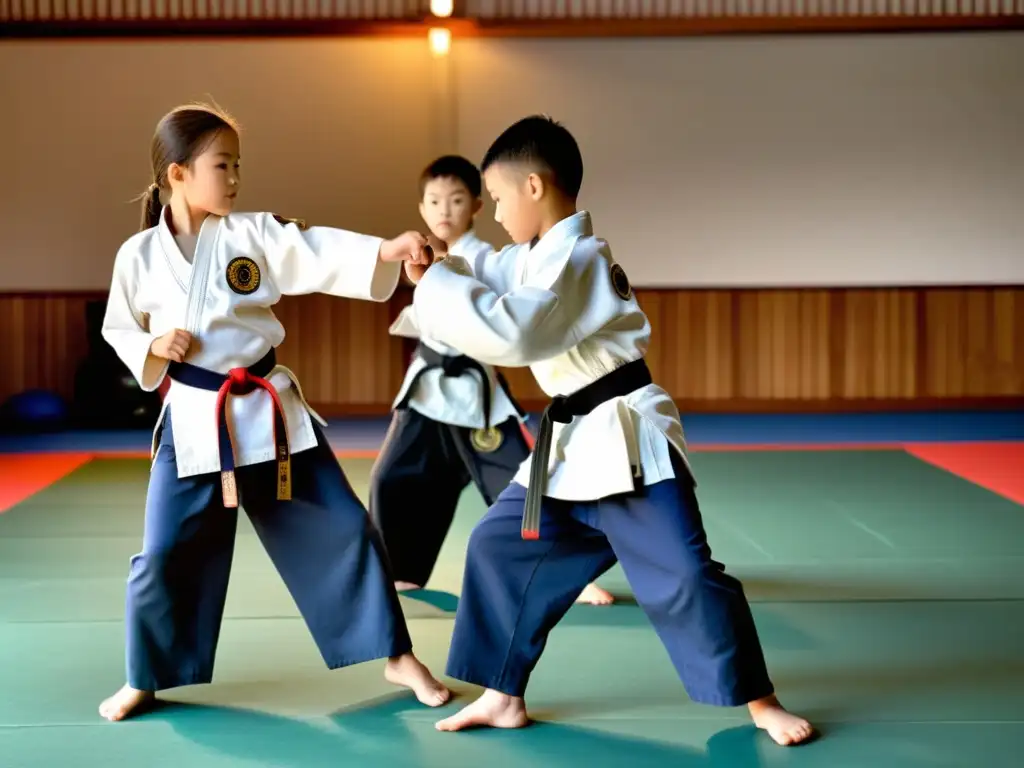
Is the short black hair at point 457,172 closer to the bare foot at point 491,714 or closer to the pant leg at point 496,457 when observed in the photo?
the pant leg at point 496,457

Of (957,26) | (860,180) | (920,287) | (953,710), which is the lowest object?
(953,710)

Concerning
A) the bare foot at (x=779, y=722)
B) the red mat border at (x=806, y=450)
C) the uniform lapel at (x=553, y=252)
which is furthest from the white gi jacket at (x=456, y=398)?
the red mat border at (x=806, y=450)

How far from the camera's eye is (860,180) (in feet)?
29.6

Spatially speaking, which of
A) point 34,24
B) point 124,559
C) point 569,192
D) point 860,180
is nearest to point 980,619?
point 569,192

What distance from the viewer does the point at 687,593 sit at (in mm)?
2578

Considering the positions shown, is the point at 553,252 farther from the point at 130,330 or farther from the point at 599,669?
the point at 599,669

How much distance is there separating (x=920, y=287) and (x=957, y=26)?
179 centimetres

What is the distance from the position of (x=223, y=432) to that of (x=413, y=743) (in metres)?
0.78

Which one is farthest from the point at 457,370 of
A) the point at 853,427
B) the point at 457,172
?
the point at 853,427

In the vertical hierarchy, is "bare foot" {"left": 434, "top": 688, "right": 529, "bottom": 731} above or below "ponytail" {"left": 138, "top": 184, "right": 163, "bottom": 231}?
below

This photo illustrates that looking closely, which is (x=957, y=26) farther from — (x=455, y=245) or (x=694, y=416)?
(x=455, y=245)

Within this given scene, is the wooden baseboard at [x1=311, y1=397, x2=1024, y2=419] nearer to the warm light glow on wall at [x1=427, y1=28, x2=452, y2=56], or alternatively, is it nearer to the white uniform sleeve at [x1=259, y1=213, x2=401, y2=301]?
the warm light glow on wall at [x1=427, y1=28, x2=452, y2=56]

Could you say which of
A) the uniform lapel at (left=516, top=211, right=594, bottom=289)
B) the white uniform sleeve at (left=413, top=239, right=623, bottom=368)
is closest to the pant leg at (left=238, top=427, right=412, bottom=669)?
the white uniform sleeve at (left=413, top=239, right=623, bottom=368)

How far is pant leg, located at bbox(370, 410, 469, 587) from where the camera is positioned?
12.7 feet
